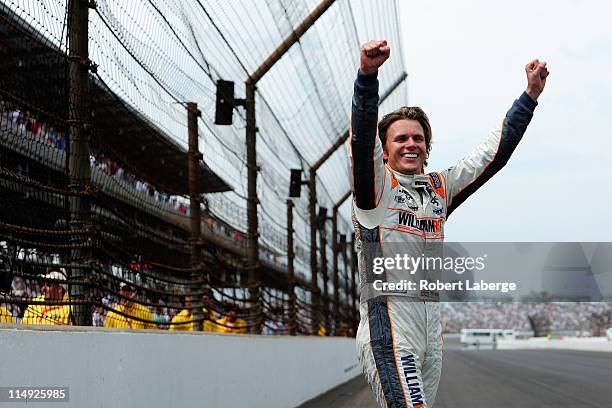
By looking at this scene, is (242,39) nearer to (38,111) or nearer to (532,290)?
(532,290)

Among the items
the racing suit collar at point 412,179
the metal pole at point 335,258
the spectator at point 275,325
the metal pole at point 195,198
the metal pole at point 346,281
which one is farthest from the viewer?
the metal pole at point 346,281

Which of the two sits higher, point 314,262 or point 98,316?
point 314,262

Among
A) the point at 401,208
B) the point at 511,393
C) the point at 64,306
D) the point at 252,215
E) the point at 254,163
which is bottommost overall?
the point at 511,393

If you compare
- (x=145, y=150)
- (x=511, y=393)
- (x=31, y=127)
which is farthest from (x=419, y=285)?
(x=511, y=393)

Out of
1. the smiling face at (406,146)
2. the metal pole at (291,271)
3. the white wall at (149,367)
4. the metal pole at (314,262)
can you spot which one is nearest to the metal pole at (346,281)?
the metal pole at (314,262)

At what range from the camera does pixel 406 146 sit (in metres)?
3.04

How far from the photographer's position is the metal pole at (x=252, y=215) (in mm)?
8547

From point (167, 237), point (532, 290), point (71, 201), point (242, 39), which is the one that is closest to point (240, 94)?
point (242, 39)

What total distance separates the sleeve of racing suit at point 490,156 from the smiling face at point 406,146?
0.59ft

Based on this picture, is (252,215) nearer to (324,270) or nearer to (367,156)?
(367,156)

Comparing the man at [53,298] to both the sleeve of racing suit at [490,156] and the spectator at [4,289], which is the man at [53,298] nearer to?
the spectator at [4,289]

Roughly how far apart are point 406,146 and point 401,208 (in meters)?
0.24

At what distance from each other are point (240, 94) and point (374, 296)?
5827 mm

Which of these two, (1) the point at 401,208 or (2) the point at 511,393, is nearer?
(1) the point at 401,208
